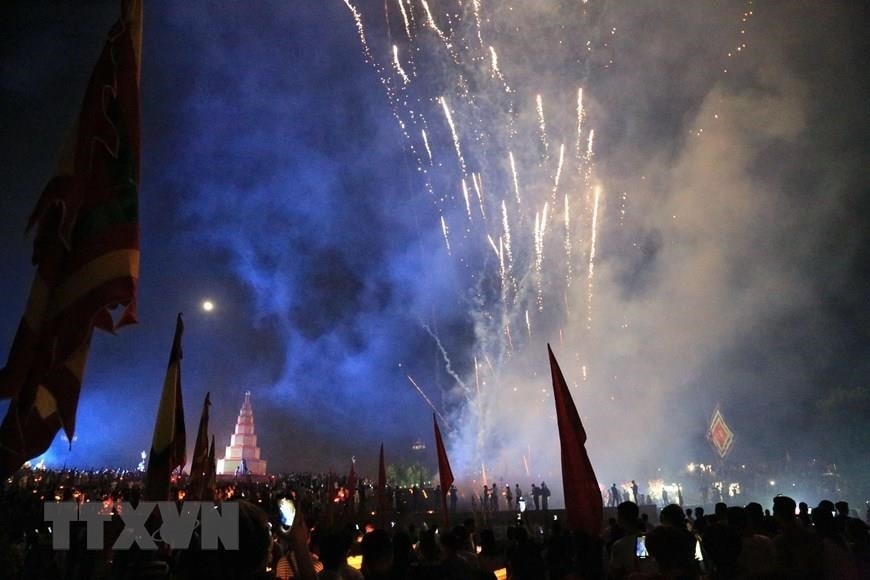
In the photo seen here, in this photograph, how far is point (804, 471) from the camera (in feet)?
189

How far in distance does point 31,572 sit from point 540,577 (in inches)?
471

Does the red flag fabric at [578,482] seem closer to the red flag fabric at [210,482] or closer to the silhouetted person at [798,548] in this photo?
the silhouetted person at [798,548]

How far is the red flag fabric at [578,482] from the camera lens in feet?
25.2

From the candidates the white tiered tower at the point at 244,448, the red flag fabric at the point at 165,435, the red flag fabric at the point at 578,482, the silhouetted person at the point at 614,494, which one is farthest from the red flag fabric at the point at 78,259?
the white tiered tower at the point at 244,448

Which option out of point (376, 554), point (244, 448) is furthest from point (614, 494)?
point (244, 448)

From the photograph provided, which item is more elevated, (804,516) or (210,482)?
(210,482)

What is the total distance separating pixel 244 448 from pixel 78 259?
11759 cm

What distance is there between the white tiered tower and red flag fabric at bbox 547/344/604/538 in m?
111

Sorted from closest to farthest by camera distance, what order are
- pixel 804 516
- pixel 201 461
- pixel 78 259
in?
pixel 78 259 → pixel 804 516 → pixel 201 461

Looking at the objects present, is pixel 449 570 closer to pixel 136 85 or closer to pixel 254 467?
pixel 136 85

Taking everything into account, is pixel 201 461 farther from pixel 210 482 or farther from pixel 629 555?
pixel 629 555

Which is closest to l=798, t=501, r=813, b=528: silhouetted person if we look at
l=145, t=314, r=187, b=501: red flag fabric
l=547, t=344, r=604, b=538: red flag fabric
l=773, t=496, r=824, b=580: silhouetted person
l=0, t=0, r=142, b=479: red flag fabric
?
l=773, t=496, r=824, b=580: silhouetted person

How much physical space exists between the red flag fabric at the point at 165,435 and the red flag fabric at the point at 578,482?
5.04 m

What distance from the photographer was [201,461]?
17.0m
